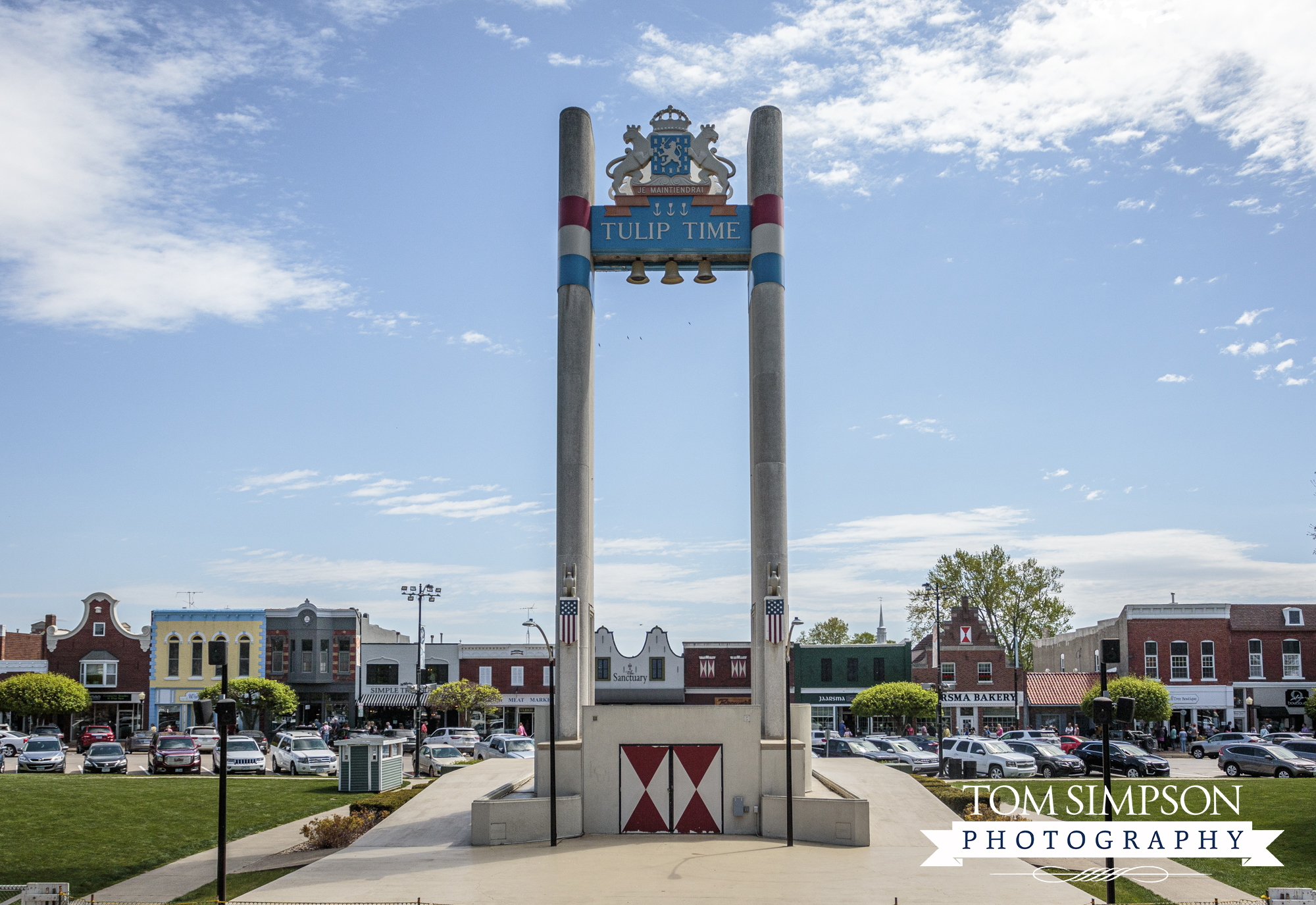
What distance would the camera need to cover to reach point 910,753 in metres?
45.8

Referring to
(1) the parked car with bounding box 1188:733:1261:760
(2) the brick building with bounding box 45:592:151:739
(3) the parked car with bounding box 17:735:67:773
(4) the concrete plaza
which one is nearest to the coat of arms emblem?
(4) the concrete plaza

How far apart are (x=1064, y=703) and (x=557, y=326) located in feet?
177

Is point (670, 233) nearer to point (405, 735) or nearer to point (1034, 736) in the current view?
point (1034, 736)

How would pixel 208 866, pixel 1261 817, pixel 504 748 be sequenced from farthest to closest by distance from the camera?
1. pixel 504 748
2. pixel 1261 817
3. pixel 208 866

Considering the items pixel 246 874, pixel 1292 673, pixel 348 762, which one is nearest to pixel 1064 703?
pixel 1292 673

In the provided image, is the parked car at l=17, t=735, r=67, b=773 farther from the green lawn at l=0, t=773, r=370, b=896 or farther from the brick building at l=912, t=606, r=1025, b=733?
the brick building at l=912, t=606, r=1025, b=733

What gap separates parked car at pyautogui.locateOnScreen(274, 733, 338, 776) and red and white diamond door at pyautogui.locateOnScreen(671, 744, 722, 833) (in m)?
21.1

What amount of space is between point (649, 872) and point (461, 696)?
43851 mm

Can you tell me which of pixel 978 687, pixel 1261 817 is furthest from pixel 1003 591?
pixel 1261 817

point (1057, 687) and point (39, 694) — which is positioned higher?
point (39, 694)

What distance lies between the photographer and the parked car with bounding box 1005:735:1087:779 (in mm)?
42531

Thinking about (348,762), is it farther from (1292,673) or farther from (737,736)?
(1292,673)

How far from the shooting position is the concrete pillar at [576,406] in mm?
27094

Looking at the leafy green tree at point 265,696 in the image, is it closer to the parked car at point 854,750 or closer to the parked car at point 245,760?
the parked car at point 245,760
